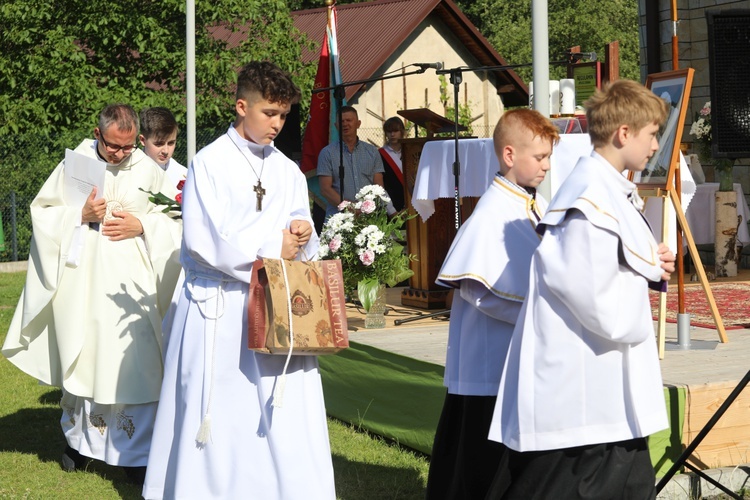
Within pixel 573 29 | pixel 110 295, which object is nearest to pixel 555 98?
pixel 110 295

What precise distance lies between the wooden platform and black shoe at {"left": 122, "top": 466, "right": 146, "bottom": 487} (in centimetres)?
155

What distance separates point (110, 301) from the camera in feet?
20.9

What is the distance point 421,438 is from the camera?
21.0 feet

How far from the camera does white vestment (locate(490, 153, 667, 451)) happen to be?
12.0 ft

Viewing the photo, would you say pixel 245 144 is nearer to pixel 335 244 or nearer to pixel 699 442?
pixel 699 442

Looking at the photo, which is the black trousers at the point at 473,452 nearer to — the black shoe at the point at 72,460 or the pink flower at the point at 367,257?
the black shoe at the point at 72,460

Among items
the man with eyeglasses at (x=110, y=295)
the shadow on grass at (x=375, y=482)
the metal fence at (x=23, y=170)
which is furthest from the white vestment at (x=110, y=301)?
the metal fence at (x=23, y=170)

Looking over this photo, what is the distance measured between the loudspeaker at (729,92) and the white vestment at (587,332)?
Answer: 11.6ft

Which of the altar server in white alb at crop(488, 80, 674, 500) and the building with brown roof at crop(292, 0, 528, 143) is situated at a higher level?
the building with brown roof at crop(292, 0, 528, 143)

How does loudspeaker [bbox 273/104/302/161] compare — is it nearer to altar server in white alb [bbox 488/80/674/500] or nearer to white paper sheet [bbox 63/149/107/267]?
white paper sheet [bbox 63/149/107/267]

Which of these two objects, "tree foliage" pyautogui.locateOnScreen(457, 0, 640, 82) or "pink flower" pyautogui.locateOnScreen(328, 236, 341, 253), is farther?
"tree foliage" pyautogui.locateOnScreen(457, 0, 640, 82)

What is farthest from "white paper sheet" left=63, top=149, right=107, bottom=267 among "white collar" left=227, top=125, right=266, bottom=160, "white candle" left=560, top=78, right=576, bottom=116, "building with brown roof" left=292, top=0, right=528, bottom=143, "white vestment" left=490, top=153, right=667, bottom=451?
"building with brown roof" left=292, top=0, right=528, bottom=143

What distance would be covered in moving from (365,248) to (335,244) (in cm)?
21

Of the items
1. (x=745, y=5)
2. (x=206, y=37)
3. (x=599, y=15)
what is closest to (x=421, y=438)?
(x=745, y=5)
